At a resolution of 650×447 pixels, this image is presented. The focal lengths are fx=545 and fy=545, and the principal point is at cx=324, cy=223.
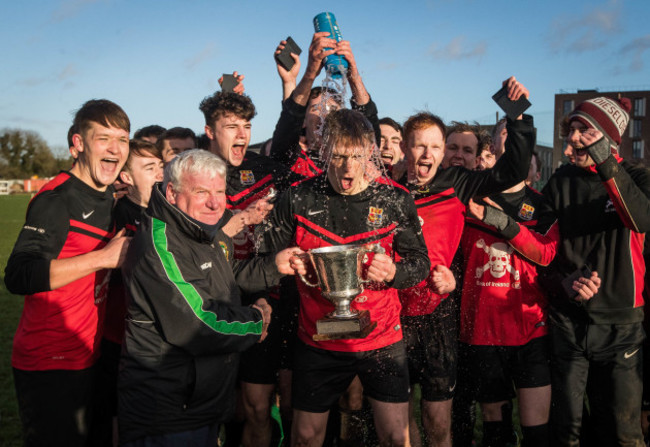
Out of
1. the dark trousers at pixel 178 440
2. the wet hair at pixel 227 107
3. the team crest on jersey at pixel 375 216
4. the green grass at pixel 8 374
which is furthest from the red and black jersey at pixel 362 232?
the green grass at pixel 8 374

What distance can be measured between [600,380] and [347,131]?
9.00 feet

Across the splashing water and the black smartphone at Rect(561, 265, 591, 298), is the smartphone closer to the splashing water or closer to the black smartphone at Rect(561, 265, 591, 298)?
the splashing water

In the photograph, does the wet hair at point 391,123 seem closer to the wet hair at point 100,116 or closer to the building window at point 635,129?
the wet hair at point 100,116

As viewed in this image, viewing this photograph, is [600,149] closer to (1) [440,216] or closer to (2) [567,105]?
(1) [440,216]

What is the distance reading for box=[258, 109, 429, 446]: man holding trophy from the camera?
3.64m

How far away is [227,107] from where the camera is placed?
4676mm

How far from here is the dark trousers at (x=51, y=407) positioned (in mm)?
3403

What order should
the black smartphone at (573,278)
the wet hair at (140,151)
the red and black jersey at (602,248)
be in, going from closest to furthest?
the black smartphone at (573,278), the red and black jersey at (602,248), the wet hair at (140,151)

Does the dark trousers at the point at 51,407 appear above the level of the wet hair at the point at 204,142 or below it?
below

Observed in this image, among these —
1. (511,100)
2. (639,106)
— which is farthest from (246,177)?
(639,106)

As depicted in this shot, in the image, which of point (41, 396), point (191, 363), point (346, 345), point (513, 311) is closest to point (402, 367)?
point (346, 345)

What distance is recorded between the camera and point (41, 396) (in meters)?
3.43

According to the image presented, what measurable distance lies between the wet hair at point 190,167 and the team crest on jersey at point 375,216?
1084 millimetres

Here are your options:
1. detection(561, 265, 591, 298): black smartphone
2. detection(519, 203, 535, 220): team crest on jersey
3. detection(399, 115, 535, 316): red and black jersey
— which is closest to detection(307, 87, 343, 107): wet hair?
detection(399, 115, 535, 316): red and black jersey
